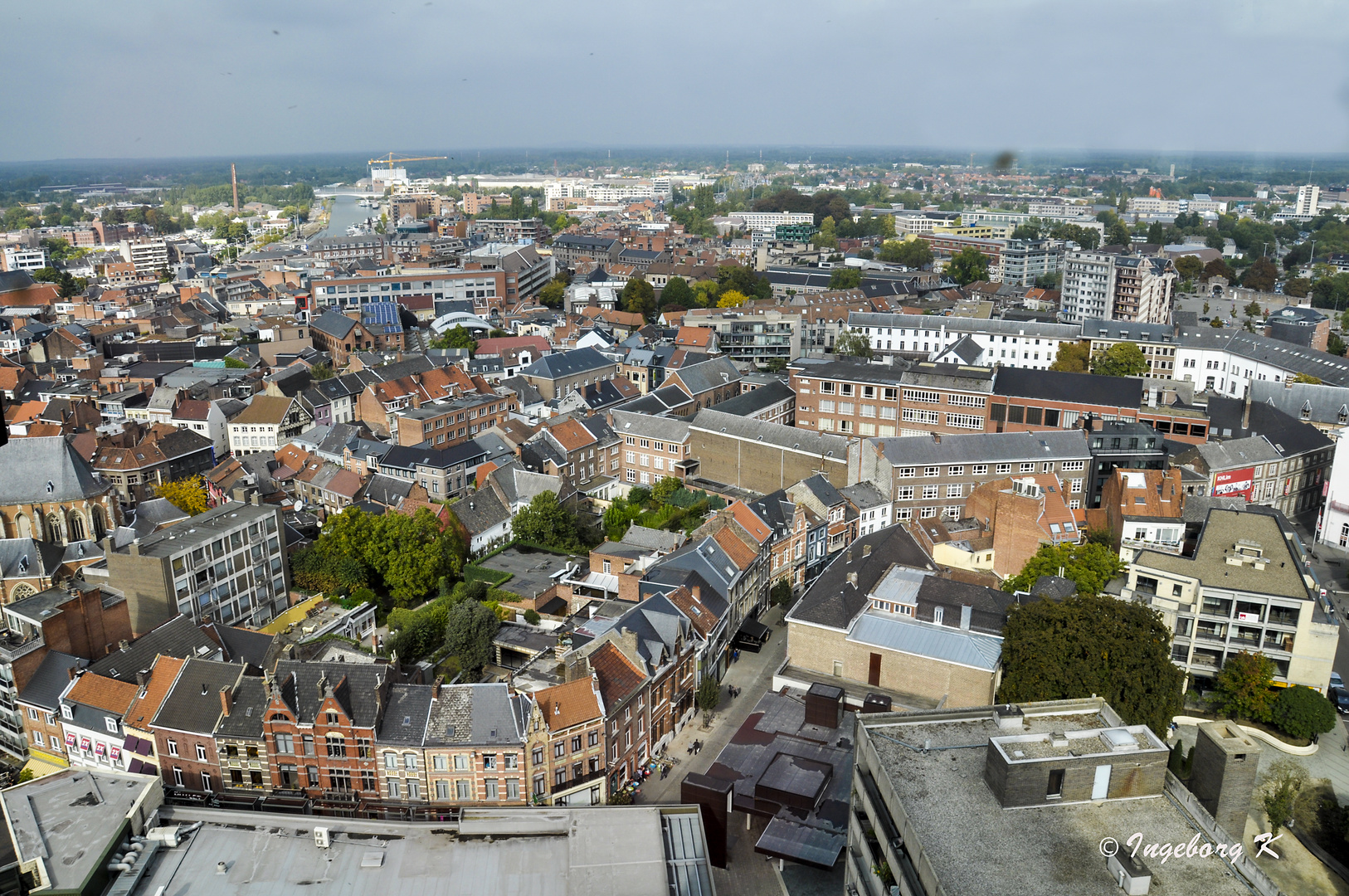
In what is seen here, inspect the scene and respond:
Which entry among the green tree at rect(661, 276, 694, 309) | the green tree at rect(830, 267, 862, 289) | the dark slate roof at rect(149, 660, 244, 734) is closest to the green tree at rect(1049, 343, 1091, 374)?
the green tree at rect(830, 267, 862, 289)

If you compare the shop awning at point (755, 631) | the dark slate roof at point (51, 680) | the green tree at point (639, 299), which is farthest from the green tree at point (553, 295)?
the dark slate roof at point (51, 680)

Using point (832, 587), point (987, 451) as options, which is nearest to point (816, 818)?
point (832, 587)

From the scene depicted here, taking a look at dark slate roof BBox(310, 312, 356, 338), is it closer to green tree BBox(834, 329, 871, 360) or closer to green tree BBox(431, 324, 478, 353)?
green tree BBox(431, 324, 478, 353)

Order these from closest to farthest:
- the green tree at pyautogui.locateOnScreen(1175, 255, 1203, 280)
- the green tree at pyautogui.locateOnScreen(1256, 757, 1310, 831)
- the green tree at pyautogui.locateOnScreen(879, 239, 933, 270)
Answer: the green tree at pyautogui.locateOnScreen(1256, 757, 1310, 831) → the green tree at pyautogui.locateOnScreen(1175, 255, 1203, 280) → the green tree at pyautogui.locateOnScreen(879, 239, 933, 270)

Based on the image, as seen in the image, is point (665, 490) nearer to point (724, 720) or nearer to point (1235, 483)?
point (724, 720)

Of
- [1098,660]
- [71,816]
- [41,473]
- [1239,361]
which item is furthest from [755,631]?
[1239,361]

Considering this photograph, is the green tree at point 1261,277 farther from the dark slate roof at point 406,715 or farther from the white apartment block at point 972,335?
the dark slate roof at point 406,715

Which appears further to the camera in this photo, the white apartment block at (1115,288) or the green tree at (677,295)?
the green tree at (677,295)
